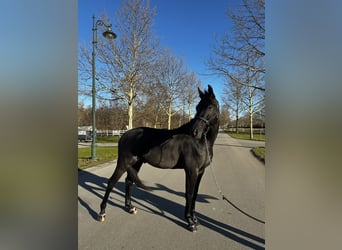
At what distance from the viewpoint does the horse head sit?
111 inches

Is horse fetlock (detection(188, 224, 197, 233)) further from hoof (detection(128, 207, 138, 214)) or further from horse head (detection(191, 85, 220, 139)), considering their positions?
horse head (detection(191, 85, 220, 139))

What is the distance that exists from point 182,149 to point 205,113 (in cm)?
79

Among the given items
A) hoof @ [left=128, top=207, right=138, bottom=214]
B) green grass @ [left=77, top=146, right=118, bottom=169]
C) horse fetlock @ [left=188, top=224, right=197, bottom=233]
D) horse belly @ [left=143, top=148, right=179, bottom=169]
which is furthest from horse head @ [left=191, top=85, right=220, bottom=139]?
green grass @ [left=77, top=146, right=118, bottom=169]

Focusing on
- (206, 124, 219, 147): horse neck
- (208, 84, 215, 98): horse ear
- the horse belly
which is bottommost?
the horse belly

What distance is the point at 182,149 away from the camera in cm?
334

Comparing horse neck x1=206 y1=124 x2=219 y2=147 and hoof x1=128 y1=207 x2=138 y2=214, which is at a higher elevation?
horse neck x1=206 y1=124 x2=219 y2=147

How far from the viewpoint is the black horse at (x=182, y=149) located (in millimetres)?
2967

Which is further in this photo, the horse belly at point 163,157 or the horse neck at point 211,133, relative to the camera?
the horse belly at point 163,157

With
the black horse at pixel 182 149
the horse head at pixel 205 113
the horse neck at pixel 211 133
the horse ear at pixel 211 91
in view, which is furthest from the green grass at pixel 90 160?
the horse ear at pixel 211 91

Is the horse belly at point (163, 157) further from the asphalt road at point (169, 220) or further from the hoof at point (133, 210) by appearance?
the hoof at point (133, 210)
